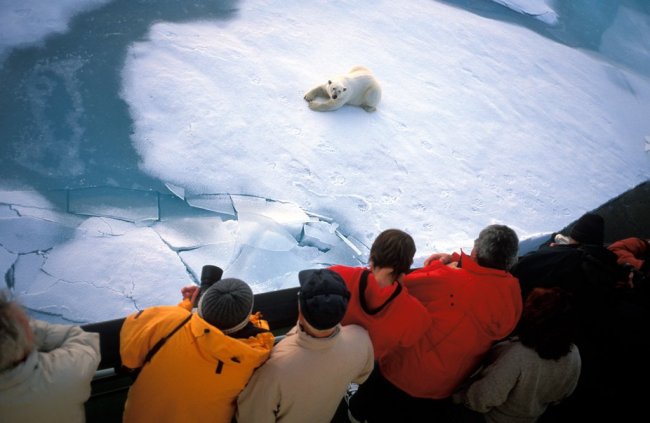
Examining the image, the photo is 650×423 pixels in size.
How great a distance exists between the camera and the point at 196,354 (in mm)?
1345

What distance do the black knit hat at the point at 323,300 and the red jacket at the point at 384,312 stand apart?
0.28 m

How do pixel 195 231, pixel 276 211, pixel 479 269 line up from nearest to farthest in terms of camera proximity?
pixel 479 269
pixel 195 231
pixel 276 211

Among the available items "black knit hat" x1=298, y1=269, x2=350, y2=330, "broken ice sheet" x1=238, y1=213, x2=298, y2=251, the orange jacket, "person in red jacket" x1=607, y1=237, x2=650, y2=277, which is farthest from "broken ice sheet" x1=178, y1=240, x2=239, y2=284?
"person in red jacket" x1=607, y1=237, x2=650, y2=277

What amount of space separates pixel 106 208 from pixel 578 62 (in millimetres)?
9367

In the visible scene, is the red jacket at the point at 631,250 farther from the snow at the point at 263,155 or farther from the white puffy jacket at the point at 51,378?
the white puffy jacket at the point at 51,378

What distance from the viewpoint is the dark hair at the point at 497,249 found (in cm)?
175

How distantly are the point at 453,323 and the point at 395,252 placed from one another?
451mm

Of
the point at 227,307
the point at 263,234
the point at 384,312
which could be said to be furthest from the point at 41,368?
the point at 263,234

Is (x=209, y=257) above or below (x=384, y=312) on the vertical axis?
below

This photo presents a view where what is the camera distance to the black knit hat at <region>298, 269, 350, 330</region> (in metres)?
1.36

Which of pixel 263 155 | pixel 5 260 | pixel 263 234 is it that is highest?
pixel 263 155

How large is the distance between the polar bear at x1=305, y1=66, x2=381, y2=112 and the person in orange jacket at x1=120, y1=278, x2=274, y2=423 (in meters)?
3.40

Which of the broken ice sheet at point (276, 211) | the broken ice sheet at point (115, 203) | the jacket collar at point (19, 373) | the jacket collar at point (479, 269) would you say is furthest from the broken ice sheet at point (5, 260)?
the jacket collar at point (479, 269)

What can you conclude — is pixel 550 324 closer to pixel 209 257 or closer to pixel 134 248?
pixel 209 257
